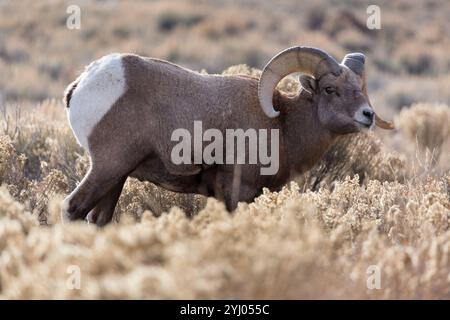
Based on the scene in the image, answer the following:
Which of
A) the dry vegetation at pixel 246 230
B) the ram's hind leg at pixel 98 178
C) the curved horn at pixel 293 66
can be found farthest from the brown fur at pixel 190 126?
the dry vegetation at pixel 246 230

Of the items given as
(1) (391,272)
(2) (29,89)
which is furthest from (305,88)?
(2) (29,89)

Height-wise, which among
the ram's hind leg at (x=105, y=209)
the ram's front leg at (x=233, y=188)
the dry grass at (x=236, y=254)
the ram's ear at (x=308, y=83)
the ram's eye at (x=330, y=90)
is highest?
the ram's ear at (x=308, y=83)

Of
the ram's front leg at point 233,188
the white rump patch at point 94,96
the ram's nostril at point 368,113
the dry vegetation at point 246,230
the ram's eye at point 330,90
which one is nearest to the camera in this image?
the dry vegetation at point 246,230

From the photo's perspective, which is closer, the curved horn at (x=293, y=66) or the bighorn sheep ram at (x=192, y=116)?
the bighorn sheep ram at (x=192, y=116)

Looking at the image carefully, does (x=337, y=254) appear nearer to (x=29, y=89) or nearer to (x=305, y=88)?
(x=305, y=88)

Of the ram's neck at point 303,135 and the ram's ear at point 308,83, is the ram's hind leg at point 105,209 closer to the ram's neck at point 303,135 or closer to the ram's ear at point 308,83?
the ram's neck at point 303,135

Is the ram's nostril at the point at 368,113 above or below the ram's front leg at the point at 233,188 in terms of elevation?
above

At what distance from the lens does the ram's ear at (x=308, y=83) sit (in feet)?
25.4

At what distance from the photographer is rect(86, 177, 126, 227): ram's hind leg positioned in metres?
7.52

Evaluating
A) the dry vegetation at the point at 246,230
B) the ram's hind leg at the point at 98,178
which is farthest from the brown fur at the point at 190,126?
the dry vegetation at the point at 246,230

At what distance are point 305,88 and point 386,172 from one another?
292cm

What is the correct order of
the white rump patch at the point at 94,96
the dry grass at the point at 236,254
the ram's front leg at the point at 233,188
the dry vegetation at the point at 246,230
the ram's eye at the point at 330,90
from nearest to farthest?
the dry grass at the point at 236,254 < the dry vegetation at the point at 246,230 < the white rump patch at the point at 94,96 < the ram's front leg at the point at 233,188 < the ram's eye at the point at 330,90

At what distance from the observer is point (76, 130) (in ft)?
23.0

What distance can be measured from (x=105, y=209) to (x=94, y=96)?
1.16 m
